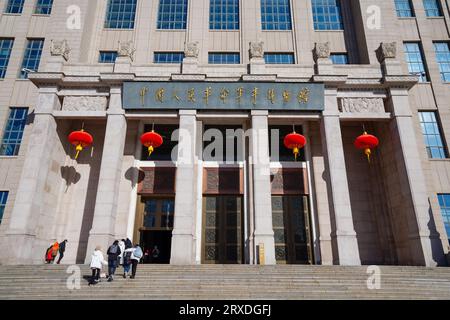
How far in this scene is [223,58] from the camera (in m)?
19.9

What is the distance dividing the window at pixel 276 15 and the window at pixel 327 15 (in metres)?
1.92

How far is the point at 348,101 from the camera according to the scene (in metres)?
16.4

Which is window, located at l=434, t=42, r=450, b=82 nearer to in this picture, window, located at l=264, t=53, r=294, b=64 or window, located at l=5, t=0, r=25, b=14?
window, located at l=264, t=53, r=294, b=64

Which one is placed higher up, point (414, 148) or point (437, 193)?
point (414, 148)

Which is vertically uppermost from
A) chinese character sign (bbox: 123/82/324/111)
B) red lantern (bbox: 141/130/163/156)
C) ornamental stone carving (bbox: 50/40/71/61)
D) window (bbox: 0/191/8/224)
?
ornamental stone carving (bbox: 50/40/71/61)

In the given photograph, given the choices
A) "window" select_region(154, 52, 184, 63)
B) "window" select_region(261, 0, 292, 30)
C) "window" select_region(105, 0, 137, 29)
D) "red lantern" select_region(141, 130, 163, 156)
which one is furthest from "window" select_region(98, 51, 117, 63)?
"window" select_region(261, 0, 292, 30)

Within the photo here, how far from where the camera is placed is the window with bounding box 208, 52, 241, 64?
1978cm

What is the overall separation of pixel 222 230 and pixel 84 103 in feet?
33.5

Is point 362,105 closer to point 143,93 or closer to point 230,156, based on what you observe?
point 230,156

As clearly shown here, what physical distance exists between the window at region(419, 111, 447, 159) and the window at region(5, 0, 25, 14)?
27169 mm

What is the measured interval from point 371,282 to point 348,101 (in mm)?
9767
